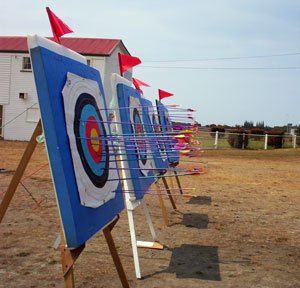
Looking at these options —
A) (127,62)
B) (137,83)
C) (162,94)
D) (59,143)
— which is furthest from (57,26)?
(162,94)

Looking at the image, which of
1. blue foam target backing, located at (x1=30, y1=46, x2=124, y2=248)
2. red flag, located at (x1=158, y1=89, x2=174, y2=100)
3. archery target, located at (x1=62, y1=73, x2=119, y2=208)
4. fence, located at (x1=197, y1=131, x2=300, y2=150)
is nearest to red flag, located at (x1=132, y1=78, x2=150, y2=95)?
red flag, located at (x1=158, y1=89, x2=174, y2=100)

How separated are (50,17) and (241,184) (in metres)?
8.08

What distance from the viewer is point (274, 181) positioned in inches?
426

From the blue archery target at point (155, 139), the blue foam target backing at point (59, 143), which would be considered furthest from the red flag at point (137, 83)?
the blue foam target backing at point (59, 143)

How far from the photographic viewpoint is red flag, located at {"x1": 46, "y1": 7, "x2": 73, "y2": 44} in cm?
270

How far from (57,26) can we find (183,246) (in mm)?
2853

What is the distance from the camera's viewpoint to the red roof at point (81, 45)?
22.3m

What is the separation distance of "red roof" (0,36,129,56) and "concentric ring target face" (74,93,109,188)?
19685 millimetres

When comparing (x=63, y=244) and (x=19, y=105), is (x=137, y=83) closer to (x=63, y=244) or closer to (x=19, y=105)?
(x=63, y=244)

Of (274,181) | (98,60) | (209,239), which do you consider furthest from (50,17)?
(98,60)

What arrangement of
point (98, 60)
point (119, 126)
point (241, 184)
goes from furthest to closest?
point (98, 60) < point (241, 184) < point (119, 126)

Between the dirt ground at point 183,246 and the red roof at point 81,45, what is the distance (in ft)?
50.9

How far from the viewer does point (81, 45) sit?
23.1 metres

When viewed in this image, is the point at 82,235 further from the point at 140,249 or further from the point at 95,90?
the point at 140,249
